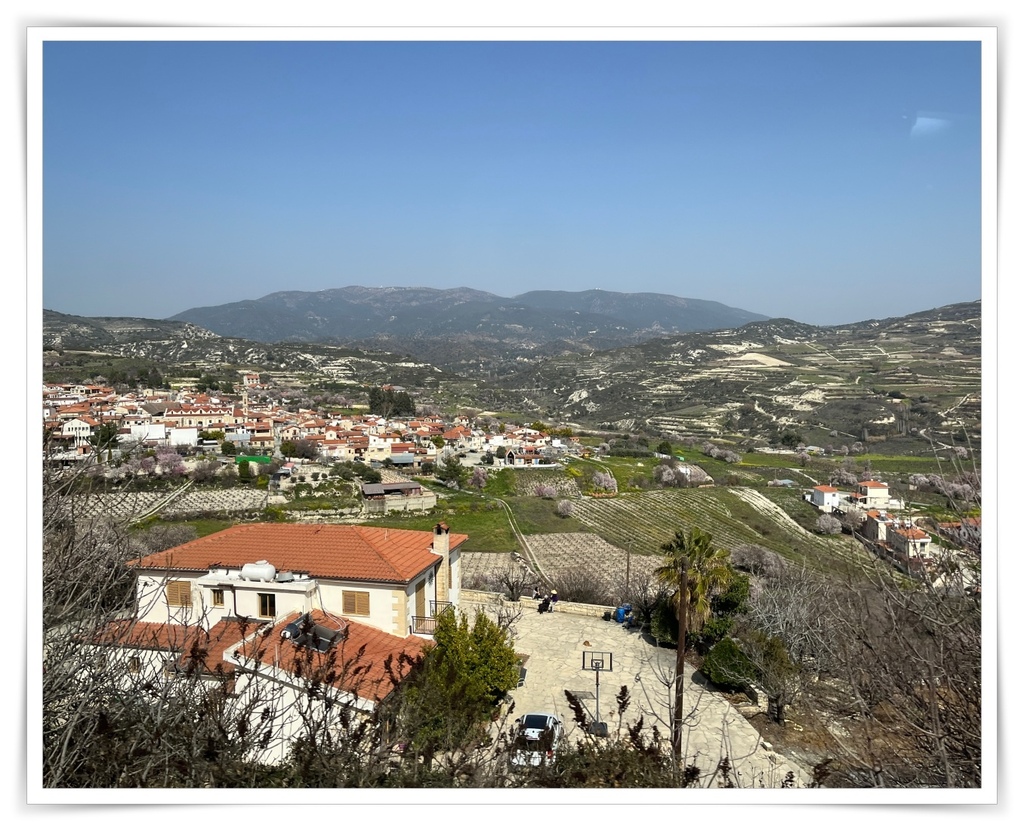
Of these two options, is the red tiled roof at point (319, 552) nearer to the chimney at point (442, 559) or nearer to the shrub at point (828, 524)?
the chimney at point (442, 559)

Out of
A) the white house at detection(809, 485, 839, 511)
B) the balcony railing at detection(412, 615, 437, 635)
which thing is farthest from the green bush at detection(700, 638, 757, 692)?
the white house at detection(809, 485, 839, 511)

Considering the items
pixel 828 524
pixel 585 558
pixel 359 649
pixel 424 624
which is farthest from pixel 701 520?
pixel 359 649

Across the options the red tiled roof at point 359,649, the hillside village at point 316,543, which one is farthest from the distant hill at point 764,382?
the red tiled roof at point 359,649

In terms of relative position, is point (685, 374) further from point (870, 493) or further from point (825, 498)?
point (870, 493)

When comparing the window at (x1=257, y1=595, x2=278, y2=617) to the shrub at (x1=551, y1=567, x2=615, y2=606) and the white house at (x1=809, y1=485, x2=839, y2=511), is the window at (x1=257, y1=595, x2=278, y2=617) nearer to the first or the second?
the shrub at (x1=551, y1=567, x2=615, y2=606)
